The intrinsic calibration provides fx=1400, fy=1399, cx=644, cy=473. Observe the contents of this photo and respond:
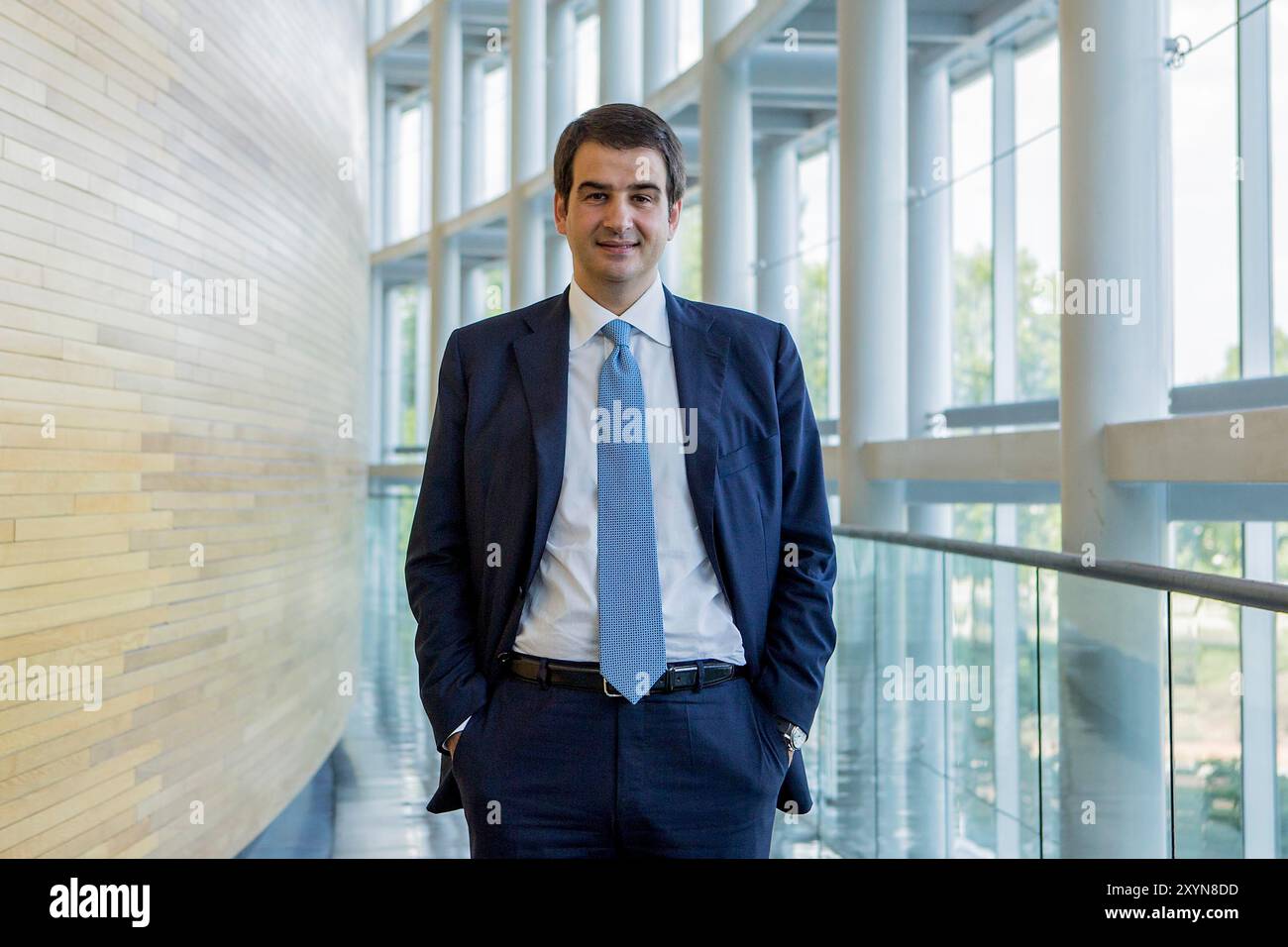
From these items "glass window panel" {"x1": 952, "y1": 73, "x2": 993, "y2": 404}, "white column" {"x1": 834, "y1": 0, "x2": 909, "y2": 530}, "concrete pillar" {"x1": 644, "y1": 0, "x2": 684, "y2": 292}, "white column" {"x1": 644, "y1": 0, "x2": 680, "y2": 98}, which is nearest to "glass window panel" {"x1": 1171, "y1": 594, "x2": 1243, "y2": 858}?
"white column" {"x1": 834, "y1": 0, "x2": 909, "y2": 530}

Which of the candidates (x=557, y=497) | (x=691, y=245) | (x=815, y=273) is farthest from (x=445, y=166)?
(x=557, y=497)

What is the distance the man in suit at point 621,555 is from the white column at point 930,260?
8.05 meters

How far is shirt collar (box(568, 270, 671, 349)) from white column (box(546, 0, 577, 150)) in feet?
44.7

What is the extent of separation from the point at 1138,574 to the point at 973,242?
278 inches

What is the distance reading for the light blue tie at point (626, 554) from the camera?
2.26m

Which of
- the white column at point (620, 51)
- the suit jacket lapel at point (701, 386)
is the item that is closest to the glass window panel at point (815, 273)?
the white column at point (620, 51)

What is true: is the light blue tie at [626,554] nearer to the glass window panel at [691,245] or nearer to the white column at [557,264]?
the glass window panel at [691,245]

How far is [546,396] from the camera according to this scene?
7.93 feet

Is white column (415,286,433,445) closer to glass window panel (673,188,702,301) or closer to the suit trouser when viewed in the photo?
glass window panel (673,188,702,301)

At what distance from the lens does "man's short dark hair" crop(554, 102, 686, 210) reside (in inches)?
95.5

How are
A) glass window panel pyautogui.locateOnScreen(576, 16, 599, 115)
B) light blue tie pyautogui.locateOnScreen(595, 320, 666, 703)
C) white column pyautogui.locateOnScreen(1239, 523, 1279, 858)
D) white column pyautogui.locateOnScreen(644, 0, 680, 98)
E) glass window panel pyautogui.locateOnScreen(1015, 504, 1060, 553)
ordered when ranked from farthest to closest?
1. glass window panel pyautogui.locateOnScreen(576, 16, 599, 115)
2. white column pyautogui.locateOnScreen(644, 0, 680, 98)
3. glass window panel pyautogui.locateOnScreen(1015, 504, 1060, 553)
4. white column pyautogui.locateOnScreen(1239, 523, 1279, 858)
5. light blue tie pyautogui.locateOnScreen(595, 320, 666, 703)
